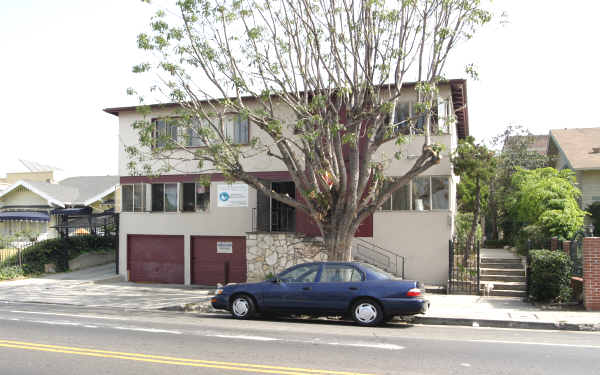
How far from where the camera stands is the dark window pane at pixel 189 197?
68.5 ft

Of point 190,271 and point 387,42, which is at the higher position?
point 387,42

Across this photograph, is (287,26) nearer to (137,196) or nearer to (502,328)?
(502,328)

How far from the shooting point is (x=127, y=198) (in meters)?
21.8

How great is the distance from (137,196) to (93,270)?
5559 millimetres

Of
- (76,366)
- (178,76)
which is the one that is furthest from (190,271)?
(76,366)

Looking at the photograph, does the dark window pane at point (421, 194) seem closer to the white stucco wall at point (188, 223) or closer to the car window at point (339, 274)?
the white stucco wall at point (188, 223)

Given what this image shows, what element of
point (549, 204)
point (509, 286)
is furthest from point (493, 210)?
point (509, 286)

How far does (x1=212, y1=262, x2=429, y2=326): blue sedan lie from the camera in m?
10.9

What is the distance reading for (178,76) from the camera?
1513 cm

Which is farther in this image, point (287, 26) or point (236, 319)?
point (287, 26)

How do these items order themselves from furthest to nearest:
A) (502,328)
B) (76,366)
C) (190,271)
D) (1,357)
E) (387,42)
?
(190,271), (387,42), (502,328), (1,357), (76,366)

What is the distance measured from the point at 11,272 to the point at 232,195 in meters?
10.6

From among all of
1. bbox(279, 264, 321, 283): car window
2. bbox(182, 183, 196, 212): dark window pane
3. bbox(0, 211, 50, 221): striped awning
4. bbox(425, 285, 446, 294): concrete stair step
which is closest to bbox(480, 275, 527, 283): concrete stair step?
bbox(425, 285, 446, 294): concrete stair step

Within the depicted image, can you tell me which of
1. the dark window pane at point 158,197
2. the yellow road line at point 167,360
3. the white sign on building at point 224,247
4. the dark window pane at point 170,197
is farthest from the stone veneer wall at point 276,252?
the yellow road line at point 167,360
